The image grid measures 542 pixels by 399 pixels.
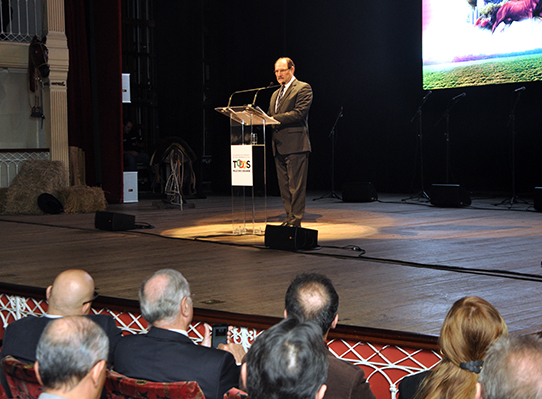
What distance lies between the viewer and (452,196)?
795 cm

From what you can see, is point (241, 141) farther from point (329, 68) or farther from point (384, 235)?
point (329, 68)

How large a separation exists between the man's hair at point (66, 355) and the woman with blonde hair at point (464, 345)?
816 mm

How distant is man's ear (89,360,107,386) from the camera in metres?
1.39

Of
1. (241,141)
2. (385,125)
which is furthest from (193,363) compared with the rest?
(385,125)

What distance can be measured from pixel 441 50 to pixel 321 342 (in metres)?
8.62

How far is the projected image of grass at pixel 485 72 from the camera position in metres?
8.34

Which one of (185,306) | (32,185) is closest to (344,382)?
(185,306)

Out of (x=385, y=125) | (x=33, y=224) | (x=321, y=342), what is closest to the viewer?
(x=321, y=342)

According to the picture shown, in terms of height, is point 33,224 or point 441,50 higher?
point 441,50

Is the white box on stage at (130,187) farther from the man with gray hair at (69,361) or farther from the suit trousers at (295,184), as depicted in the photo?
the man with gray hair at (69,361)

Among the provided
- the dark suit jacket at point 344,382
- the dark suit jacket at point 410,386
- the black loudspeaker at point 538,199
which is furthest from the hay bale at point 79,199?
the dark suit jacket at point 344,382

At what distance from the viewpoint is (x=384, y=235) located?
17.8ft

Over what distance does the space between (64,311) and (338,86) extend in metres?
9.56

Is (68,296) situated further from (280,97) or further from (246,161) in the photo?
(280,97)
